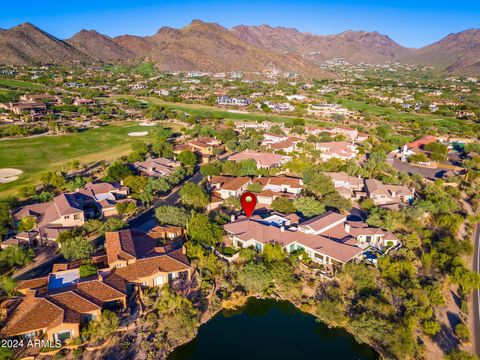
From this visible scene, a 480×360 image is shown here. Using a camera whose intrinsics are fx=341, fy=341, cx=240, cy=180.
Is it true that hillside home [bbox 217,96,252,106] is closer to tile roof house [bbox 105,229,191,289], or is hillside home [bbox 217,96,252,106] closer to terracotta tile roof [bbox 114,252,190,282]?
tile roof house [bbox 105,229,191,289]

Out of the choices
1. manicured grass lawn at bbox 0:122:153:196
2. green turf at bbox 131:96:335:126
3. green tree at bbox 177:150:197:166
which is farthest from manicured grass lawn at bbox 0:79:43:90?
green tree at bbox 177:150:197:166

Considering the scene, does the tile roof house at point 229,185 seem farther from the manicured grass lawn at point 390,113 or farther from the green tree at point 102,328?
the manicured grass lawn at point 390,113

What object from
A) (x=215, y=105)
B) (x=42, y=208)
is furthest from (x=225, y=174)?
(x=215, y=105)

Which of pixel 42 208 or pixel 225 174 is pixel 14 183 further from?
pixel 225 174

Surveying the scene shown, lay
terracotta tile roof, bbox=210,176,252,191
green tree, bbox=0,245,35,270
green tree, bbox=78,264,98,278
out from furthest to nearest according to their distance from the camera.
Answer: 1. terracotta tile roof, bbox=210,176,252,191
2. green tree, bbox=0,245,35,270
3. green tree, bbox=78,264,98,278

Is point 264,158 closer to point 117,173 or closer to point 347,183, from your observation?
point 347,183

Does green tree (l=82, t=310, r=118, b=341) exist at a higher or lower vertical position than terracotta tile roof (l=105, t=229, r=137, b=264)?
lower

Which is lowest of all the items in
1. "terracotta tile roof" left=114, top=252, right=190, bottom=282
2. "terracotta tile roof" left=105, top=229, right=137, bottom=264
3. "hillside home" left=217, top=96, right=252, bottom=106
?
"terracotta tile roof" left=114, top=252, right=190, bottom=282

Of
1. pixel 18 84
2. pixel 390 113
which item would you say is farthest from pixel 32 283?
pixel 18 84
